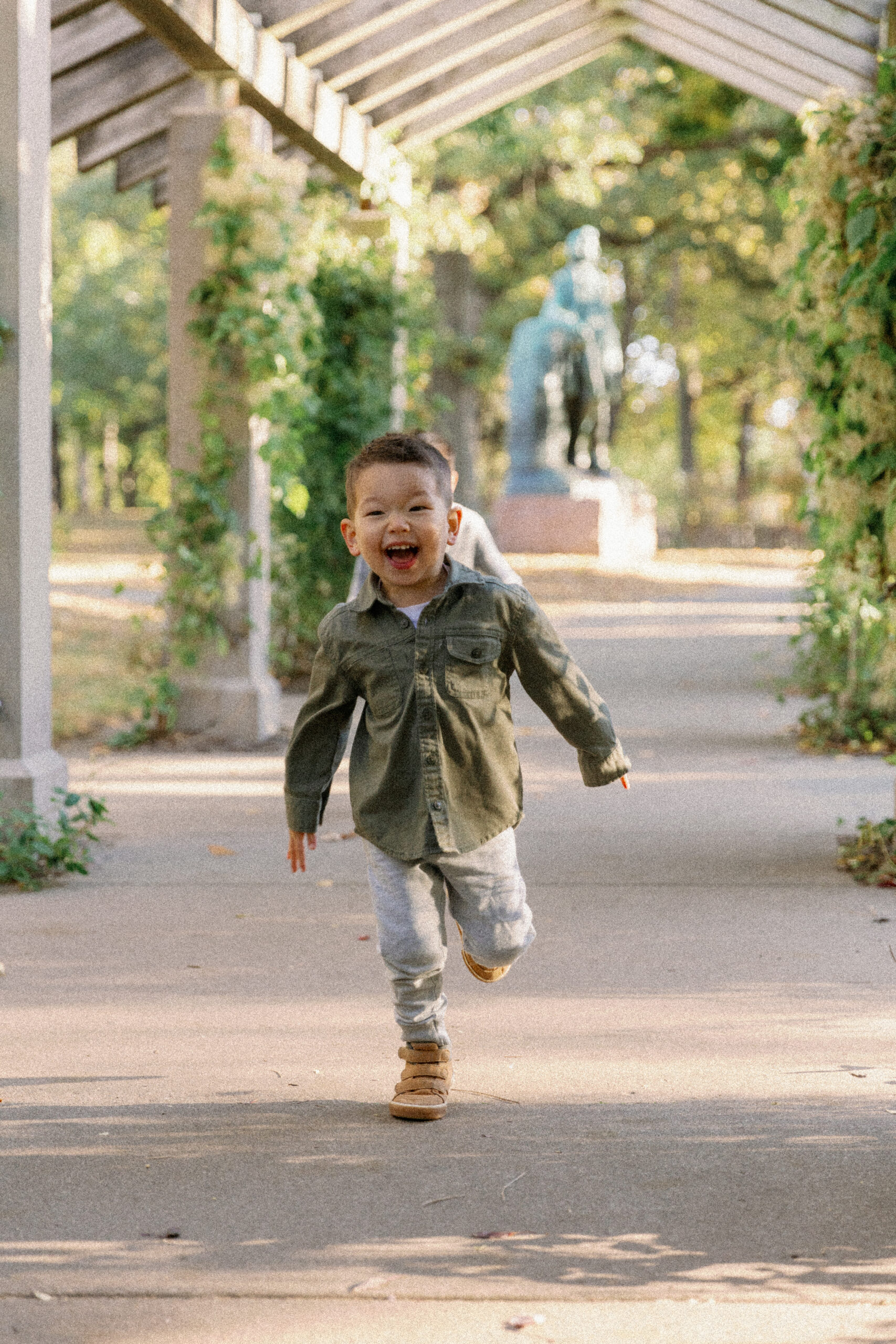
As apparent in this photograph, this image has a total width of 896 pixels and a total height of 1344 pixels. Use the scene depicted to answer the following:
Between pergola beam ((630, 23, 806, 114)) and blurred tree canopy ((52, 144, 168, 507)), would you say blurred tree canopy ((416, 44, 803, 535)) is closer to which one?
pergola beam ((630, 23, 806, 114))

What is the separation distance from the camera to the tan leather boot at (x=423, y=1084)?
3.74 metres

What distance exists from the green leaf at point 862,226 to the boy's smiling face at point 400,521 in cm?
256

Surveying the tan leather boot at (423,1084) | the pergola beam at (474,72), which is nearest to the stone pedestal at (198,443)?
the pergola beam at (474,72)

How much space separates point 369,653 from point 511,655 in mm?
333

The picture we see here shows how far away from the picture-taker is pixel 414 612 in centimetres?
379

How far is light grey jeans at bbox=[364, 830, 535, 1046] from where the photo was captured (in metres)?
3.77

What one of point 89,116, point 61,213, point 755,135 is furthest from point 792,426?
point 61,213

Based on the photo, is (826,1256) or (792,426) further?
(792,426)

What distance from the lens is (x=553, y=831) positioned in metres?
7.16

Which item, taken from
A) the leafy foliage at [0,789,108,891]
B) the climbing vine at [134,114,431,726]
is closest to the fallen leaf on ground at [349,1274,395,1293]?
the leafy foliage at [0,789,108,891]

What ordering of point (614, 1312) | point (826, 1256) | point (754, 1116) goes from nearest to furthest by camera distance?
point (614, 1312) → point (826, 1256) → point (754, 1116)

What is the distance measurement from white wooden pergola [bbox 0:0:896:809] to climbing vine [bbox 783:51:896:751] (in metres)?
1.63

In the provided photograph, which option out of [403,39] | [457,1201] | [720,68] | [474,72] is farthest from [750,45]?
[457,1201]

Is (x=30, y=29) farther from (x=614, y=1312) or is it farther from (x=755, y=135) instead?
(x=755, y=135)
